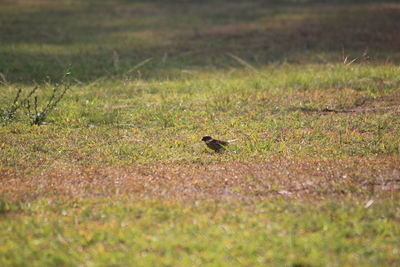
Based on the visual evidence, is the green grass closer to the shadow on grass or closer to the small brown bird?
the small brown bird

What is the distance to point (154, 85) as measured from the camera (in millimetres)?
8320

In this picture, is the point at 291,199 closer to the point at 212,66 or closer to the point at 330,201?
the point at 330,201

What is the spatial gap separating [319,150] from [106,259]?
274 cm

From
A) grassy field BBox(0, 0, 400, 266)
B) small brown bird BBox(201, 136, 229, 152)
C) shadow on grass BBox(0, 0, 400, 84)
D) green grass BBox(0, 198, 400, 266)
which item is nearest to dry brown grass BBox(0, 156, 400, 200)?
grassy field BBox(0, 0, 400, 266)

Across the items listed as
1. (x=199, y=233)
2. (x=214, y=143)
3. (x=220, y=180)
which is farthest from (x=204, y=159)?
(x=199, y=233)

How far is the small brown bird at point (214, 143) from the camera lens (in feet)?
17.4

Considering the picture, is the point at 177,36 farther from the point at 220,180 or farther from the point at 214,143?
the point at 220,180

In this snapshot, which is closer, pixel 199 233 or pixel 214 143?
pixel 199 233

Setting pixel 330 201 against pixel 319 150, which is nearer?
pixel 330 201

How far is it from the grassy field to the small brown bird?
0.08m

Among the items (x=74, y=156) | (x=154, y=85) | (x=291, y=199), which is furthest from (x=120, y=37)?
(x=291, y=199)

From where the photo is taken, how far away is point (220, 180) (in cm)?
454

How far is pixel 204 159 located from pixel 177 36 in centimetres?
865

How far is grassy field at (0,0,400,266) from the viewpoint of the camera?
3480 mm
